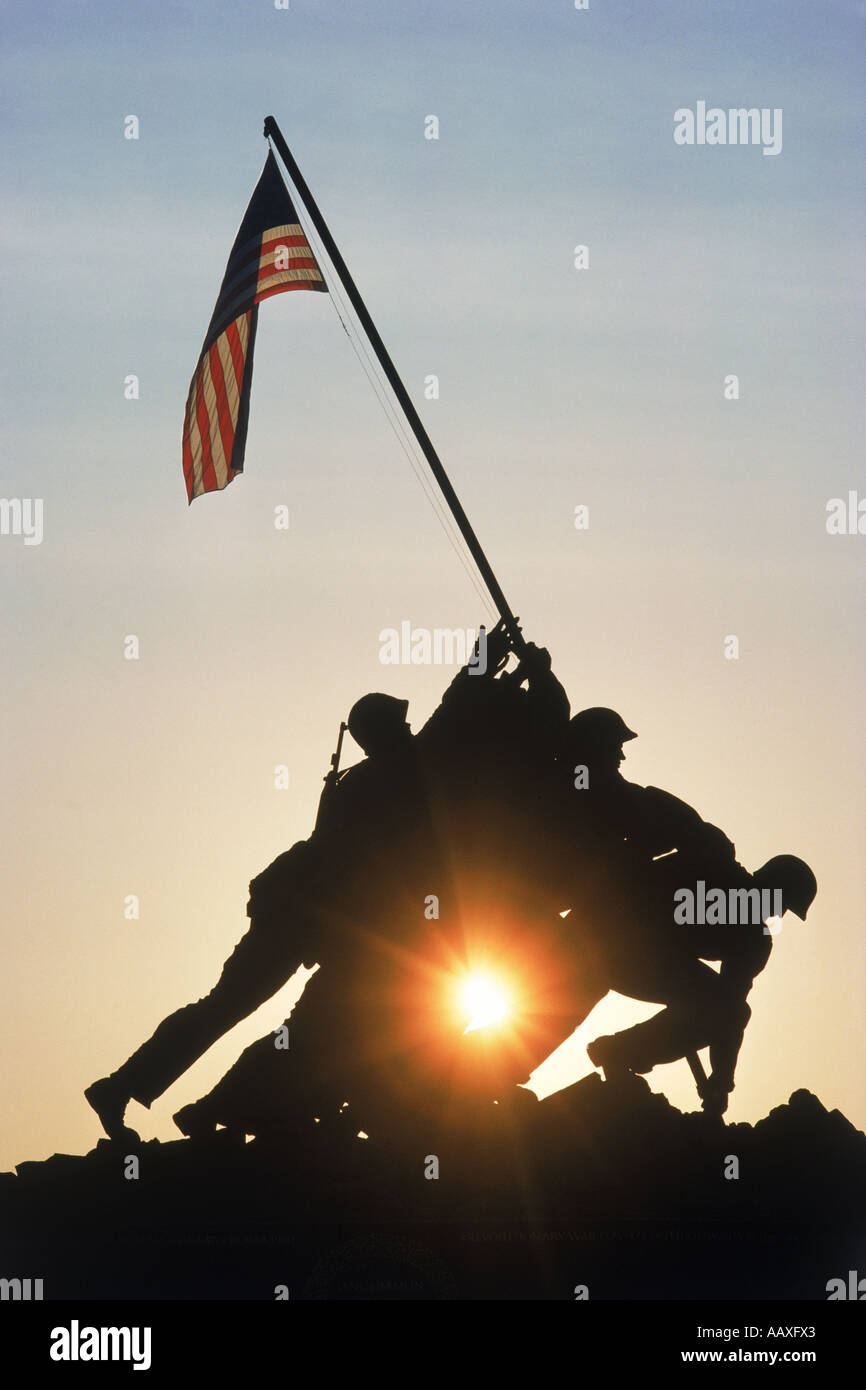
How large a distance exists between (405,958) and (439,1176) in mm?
2018

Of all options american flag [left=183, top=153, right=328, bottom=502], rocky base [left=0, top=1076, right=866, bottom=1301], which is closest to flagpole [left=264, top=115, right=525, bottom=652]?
american flag [left=183, top=153, right=328, bottom=502]

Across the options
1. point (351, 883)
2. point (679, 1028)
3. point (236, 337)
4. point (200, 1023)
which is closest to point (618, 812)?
point (679, 1028)

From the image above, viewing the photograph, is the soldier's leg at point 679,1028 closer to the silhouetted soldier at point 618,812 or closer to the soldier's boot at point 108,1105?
the silhouetted soldier at point 618,812

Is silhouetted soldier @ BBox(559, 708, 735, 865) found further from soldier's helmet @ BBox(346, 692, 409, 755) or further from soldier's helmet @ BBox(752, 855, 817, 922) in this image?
soldier's helmet @ BBox(346, 692, 409, 755)

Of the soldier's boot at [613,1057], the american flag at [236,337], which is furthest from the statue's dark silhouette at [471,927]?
the american flag at [236,337]

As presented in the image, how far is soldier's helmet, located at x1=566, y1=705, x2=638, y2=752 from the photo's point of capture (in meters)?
20.8

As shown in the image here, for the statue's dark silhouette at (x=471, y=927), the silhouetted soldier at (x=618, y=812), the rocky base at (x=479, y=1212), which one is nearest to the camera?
the rocky base at (x=479, y=1212)

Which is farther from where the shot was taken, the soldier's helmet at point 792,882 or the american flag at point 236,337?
the american flag at point 236,337

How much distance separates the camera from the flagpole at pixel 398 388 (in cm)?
2164

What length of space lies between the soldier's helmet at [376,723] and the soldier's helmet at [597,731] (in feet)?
4.98

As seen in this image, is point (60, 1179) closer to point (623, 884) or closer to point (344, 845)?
point (344, 845)

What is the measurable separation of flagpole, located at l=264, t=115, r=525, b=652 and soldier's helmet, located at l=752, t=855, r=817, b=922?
9.80ft

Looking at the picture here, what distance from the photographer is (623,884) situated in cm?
2052
